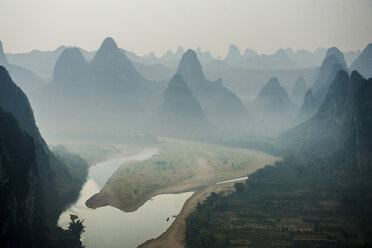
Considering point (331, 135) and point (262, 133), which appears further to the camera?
point (262, 133)

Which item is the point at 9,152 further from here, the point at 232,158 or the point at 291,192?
the point at 232,158

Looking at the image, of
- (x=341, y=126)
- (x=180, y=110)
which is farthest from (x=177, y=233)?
(x=180, y=110)

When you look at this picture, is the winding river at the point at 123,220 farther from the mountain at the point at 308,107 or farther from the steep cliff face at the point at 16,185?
the mountain at the point at 308,107

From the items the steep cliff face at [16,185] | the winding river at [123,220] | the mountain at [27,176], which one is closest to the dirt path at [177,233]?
the winding river at [123,220]

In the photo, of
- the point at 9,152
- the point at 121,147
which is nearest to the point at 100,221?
the point at 9,152

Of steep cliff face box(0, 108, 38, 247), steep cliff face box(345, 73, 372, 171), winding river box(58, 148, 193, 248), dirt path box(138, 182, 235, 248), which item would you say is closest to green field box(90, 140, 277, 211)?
winding river box(58, 148, 193, 248)

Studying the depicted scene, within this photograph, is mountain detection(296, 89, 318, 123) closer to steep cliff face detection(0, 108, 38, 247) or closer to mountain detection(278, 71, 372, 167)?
mountain detection(278, 71, 372, 167)

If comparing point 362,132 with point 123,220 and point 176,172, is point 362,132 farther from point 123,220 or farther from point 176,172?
point 123,220
